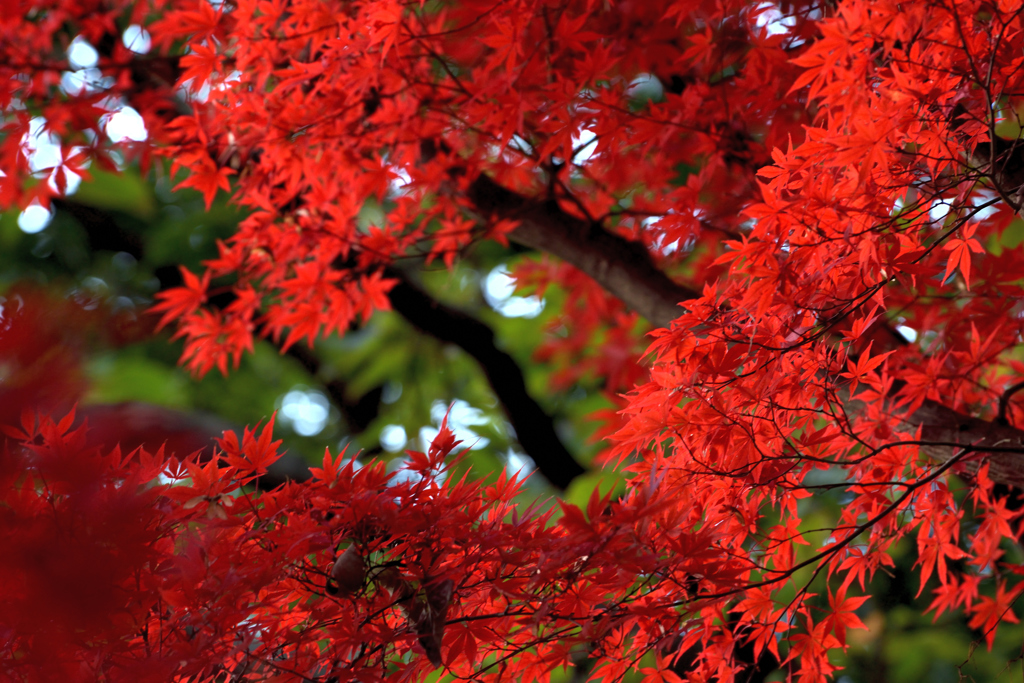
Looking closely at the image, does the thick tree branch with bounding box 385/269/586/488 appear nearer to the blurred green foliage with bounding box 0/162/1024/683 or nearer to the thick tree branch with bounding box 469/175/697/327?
the blurred green foliage with bounding box 0/162/1024/683

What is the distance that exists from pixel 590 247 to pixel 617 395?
1.94ft

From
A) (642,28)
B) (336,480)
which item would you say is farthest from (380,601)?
(642,28)

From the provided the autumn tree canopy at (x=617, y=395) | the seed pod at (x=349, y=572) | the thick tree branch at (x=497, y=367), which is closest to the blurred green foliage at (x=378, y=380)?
the thick tree branch at (x=497, y=367)

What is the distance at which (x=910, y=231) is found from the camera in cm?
92

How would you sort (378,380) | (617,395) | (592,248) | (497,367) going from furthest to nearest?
(378,380)
(497,367)
(592,248)
(617,395)

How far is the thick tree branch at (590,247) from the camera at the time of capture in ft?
5.33

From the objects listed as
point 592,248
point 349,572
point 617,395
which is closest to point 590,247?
point 592,248

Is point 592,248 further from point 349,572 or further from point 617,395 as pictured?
point 349,572

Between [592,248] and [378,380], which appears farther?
[378,380]

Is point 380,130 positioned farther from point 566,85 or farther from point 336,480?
point 336,480

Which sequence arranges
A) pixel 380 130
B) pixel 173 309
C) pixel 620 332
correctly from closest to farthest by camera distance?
1. pixel 380 130
2. pixel 173 309
3. pixel 620 332

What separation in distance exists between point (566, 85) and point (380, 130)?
0.49 metres

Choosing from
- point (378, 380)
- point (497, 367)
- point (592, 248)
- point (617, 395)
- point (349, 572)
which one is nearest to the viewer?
point (349, 572)

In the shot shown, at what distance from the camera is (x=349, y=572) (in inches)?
33.6
